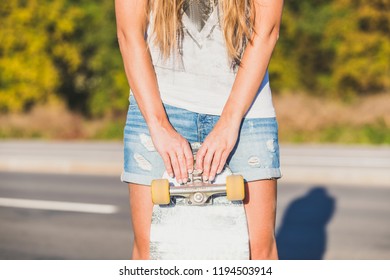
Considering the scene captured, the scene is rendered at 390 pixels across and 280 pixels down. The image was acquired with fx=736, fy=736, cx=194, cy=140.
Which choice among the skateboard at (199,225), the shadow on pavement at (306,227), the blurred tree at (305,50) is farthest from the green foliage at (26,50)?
the skateboard at (199,225)

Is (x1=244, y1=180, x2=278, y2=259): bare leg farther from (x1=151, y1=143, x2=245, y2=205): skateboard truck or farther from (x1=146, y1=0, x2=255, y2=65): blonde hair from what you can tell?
(x1=146, y1=0, x2=255, y2=65): blonde hair

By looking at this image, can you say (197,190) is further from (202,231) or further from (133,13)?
(133,13)

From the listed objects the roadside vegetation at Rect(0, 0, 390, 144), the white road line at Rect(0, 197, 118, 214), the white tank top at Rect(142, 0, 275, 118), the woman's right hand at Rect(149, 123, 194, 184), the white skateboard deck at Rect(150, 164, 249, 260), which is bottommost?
the white skateboard deck at Rect(150, 164, 249, 260)

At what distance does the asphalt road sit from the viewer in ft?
21.5

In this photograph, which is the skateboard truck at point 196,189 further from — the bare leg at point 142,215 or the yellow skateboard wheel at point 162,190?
the bare leg at point 142,215

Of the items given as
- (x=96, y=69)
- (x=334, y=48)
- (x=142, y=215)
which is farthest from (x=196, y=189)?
(x=334, y=48)

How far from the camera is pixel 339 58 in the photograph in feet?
80.1

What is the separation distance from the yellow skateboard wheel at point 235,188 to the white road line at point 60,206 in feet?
21.2

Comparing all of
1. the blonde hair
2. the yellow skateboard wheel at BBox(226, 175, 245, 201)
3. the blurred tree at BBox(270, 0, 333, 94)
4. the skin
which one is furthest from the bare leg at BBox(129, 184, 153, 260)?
the blurred tree at BBox(270, 0, 333, 94)

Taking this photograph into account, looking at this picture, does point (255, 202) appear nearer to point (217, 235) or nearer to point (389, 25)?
point (217, 235)

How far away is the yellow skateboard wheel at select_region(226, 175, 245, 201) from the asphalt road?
3.96 meters

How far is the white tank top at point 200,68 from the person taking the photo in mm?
2516

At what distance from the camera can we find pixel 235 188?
2346 mm
